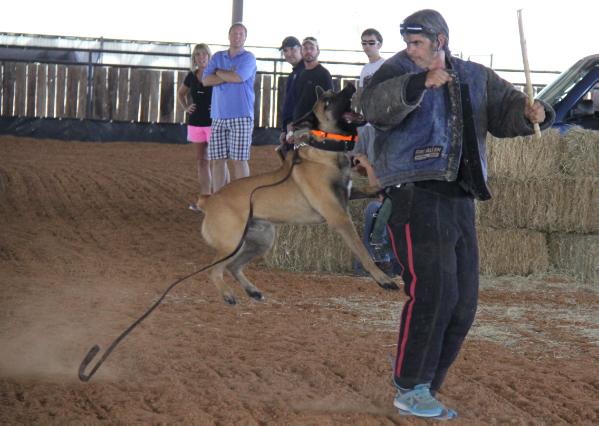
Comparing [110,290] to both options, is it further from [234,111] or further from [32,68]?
[32,68]

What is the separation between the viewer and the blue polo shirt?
10586 millimetres

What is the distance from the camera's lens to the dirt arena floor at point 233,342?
189 inches

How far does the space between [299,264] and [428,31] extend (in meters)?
5.46

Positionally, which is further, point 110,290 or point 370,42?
point 370,42

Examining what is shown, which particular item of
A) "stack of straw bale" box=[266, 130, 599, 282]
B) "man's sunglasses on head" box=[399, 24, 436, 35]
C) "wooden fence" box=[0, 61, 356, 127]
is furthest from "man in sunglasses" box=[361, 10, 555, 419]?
"wooden fence" box=[0, 61, 356, 127]

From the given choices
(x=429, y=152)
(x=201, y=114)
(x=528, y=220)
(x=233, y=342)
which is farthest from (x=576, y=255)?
(x=429, y=152)

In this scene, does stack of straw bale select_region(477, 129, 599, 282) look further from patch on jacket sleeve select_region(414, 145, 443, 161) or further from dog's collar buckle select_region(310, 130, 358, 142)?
patch on jacket sleeve select_region(414, 145, 443, 161)

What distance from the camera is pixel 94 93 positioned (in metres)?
23.1

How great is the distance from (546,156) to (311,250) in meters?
2.51

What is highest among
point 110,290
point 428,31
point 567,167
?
point 428,31

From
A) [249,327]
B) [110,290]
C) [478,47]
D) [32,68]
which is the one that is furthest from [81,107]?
[249,327]

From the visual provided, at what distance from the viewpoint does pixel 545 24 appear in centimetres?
3186

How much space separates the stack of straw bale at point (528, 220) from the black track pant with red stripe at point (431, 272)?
15.4 feet

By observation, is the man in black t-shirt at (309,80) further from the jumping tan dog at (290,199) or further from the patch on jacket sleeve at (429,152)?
the patch on jacket sleeve at (429,152)
